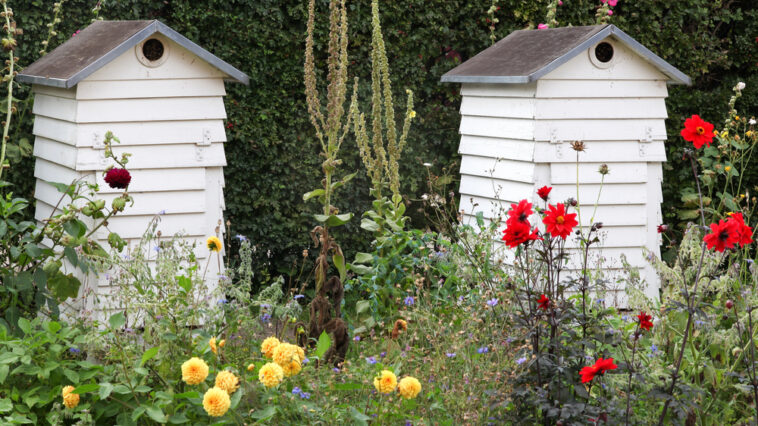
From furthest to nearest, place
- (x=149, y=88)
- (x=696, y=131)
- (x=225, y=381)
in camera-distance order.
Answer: (x=149, y=88) → (x=696, y=131) → (x=225, y=381)

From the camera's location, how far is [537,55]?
16.9 ft

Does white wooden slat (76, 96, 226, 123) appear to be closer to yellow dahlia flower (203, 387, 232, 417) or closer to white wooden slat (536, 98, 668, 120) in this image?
white wooden slat (536, 98, 668, 120)

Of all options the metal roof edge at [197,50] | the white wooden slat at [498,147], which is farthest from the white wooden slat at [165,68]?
the white wooden slat at [498,147]

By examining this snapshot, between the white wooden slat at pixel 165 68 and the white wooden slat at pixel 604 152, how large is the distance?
2066 mm

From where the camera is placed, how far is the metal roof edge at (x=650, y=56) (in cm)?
496

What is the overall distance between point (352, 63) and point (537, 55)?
154 centimetres

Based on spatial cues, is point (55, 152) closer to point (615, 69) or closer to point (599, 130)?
point (599, 130)

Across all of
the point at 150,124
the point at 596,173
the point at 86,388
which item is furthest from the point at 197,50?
the point at 596,173

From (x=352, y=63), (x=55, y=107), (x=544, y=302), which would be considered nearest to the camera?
(x=544, y=302)

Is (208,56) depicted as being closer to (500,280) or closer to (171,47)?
(171,47)

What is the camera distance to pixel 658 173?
5.34m

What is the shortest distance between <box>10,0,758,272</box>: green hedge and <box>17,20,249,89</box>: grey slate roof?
50 cm

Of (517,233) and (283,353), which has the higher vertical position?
(517,233)

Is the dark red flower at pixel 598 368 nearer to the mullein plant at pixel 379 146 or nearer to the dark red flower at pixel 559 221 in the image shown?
the dark red flower at pixel 559 221
